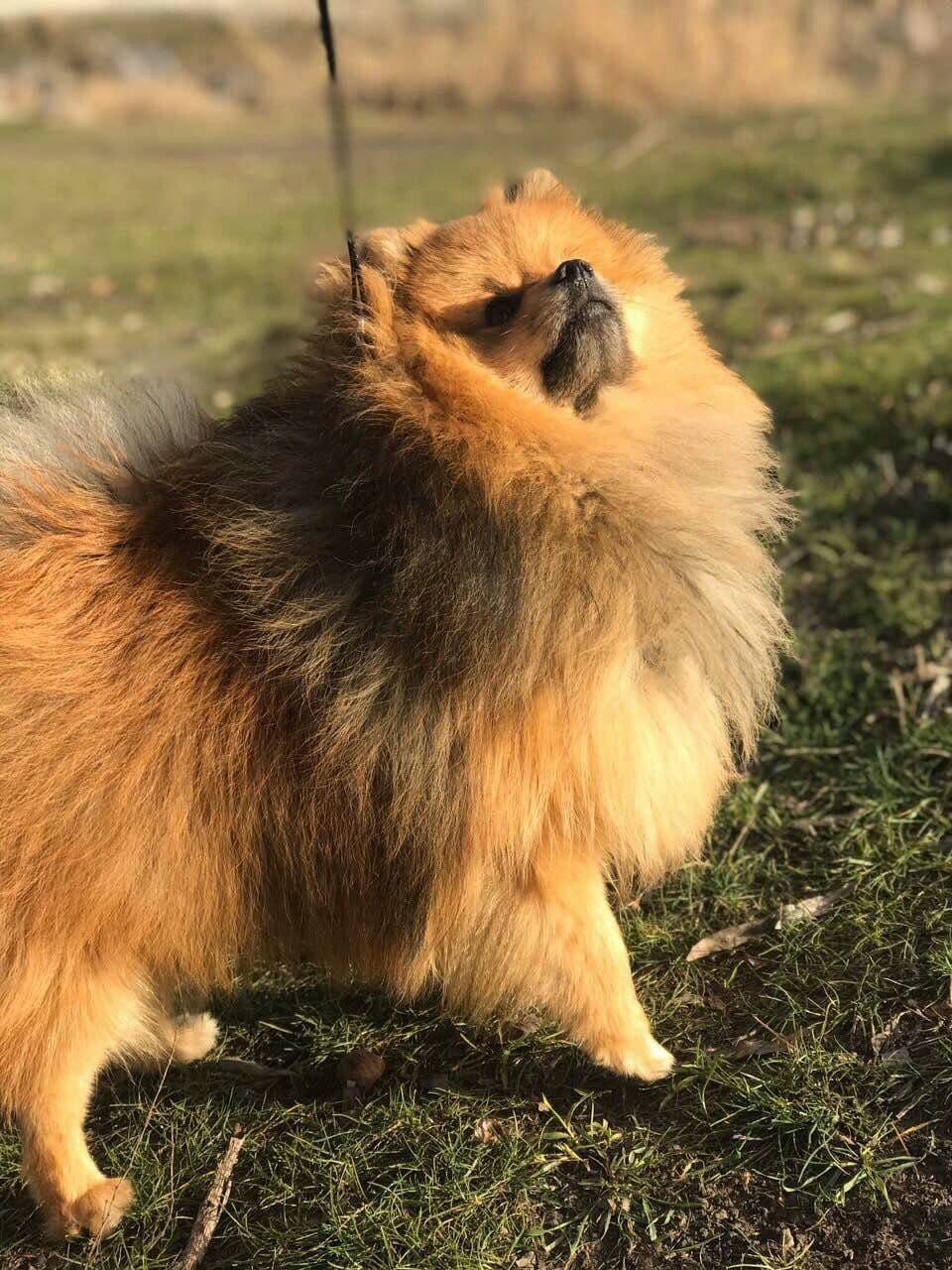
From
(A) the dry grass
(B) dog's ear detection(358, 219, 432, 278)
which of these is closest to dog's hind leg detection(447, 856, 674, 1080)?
(B) dog's ear detection(358, 219, 432, 278)

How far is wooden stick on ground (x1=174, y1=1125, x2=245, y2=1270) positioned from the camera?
250cm

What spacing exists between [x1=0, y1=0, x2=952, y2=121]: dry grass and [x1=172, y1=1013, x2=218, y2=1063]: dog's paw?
13.6 meters

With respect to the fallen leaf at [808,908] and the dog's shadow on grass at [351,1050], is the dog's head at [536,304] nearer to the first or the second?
the fallen leaf at [808,908]

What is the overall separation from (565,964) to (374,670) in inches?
30.4

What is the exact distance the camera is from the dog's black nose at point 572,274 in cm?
252

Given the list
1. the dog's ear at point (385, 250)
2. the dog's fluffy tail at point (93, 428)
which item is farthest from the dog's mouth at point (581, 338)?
the dog's fluffy tail at point (93, 428)

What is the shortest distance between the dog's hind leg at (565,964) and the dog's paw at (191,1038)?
743 millimetres

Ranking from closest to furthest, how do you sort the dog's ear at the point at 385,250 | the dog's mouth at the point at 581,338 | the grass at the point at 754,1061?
the grass at the point at 754,1061 → the dog's mouth at the point at 581,338 → the dog's ear at the point at 385,250

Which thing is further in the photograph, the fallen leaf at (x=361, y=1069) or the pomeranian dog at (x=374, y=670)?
the fallen leaf at (x=361, y=1069)

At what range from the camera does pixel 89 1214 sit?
2566 mm

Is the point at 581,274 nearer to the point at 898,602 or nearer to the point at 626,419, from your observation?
the point at 626,419

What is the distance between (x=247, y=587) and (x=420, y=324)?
67cm

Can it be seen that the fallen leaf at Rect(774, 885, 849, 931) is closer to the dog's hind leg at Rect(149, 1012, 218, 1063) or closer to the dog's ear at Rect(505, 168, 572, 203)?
the dog's hind leg at Rect(149, 1012, 218, 1063)

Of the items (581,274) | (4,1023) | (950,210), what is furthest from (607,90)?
(4,1023)
